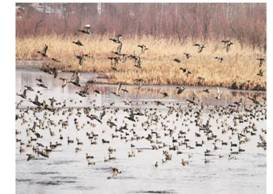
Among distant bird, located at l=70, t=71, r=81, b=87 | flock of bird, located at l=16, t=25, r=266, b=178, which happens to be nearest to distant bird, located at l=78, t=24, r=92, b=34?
flock of bird, located at l=16, t=25, r=266, b=178

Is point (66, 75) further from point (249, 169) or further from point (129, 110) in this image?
point (249, 169)

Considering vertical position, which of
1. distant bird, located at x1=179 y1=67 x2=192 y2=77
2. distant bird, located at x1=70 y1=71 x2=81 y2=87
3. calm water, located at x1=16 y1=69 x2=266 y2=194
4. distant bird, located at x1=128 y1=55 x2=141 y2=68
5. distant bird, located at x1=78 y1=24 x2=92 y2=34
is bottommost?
calm water, located at x1=16 y1=69 x2=266 y2=194

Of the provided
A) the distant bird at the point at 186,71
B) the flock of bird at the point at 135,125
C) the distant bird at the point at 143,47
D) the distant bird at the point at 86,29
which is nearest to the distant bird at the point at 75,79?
the flock of bird at the point at 135,125

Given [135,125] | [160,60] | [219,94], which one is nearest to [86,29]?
[160,60]

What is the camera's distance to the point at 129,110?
13.4 ft

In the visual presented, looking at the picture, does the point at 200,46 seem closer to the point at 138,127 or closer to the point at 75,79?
the point at 138,127

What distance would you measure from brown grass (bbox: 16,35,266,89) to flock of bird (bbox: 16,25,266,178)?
4 cm

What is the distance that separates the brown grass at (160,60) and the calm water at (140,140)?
0.07 metres

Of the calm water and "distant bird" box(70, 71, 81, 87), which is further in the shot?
"distant bird" box(70, 71, 81, 87)

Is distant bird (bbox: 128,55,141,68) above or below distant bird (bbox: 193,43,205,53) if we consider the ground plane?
below

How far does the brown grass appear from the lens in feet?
13.4

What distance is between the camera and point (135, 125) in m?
4.08

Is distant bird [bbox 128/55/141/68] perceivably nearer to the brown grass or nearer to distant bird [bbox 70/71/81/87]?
the brown grass

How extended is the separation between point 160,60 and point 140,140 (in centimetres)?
48
